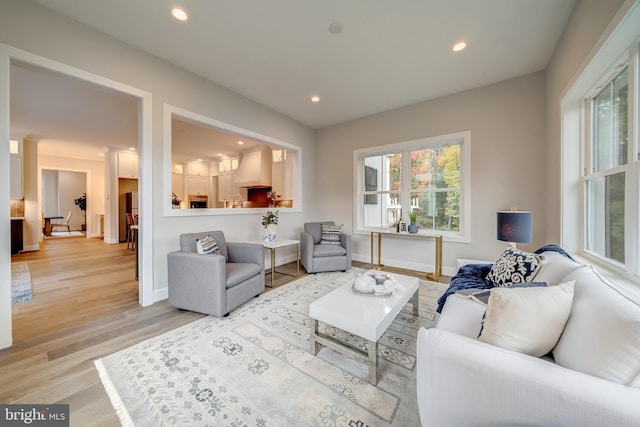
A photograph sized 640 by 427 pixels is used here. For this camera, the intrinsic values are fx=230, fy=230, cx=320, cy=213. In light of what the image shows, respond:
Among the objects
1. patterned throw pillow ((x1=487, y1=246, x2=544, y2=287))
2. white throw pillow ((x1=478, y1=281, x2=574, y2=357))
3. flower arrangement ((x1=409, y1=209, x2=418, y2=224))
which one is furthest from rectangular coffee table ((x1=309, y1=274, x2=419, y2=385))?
flower arrangement ((x1=409, y1=209, x2=418, y2=224))

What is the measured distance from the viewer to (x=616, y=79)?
5.74 ft

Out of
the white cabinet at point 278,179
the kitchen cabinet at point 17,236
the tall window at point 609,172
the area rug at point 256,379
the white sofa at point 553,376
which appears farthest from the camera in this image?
the white cabinet at point 278,179

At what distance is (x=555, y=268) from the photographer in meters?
1.53

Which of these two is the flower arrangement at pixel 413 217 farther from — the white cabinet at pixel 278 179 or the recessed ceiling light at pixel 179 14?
the recessed ceiling light at pixel 179 14

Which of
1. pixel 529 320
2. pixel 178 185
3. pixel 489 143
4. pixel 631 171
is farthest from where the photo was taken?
pixel 178 185

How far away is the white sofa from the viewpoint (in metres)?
0.70

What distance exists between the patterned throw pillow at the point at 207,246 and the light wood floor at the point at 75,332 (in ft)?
2.18

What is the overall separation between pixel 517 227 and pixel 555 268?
1.19 meters

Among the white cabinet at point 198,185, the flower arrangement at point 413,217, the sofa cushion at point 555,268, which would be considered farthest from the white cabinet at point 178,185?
the sofa cushion at point 555,268

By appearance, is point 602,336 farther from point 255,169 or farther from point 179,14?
point 255,169

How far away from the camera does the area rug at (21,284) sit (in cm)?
275

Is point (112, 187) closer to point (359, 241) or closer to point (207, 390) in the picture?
point (359, 241)

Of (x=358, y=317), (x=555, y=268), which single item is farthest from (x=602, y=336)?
(x=358, y=317)

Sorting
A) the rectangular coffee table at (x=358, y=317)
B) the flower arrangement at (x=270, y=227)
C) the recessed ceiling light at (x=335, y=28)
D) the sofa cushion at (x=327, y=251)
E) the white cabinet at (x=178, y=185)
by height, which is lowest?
the rectangular coffee table at (x=358, y=317)
